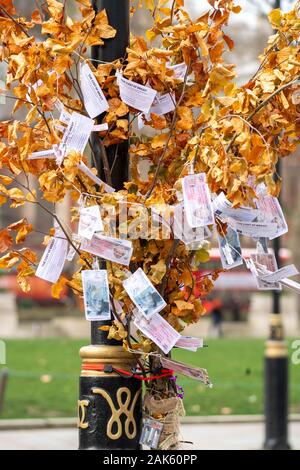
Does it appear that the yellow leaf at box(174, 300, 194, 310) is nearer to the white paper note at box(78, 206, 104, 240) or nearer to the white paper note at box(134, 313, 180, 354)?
the white paper note at box(134, 313, 180, 354)

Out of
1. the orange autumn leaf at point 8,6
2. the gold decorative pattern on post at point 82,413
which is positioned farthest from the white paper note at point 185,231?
the orange autumn leaf at point 8,6

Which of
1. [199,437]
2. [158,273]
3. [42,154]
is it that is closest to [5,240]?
[42,154]

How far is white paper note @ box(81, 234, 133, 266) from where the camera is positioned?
3.70m

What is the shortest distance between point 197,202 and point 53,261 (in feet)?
2.02

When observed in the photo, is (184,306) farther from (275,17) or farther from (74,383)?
(74,383)

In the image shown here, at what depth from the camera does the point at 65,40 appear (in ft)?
12.9

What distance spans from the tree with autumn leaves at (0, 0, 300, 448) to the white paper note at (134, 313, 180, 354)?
12cm

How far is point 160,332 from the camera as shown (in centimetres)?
373

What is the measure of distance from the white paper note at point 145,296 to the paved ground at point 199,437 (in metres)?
8.40

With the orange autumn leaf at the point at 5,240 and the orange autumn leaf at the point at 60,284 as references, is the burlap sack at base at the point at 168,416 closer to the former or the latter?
the orange autumn leaf at the point at 60,284

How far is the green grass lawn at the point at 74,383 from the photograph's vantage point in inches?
606

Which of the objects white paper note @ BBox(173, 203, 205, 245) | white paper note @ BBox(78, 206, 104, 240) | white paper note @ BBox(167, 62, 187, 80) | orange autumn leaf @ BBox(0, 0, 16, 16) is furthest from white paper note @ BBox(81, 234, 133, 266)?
orange autumn leaf @ BBox(0, 0, 16, 16)
